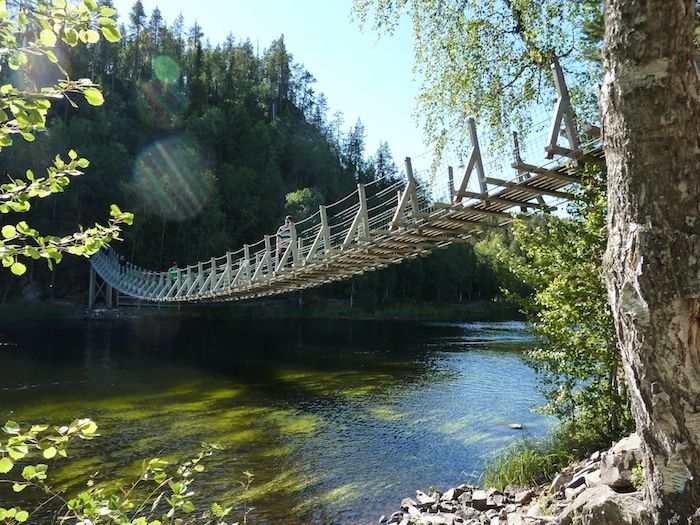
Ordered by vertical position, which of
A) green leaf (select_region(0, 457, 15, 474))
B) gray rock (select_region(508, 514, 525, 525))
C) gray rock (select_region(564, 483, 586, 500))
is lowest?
gray rock (select_region(508, 514, 525, 525))

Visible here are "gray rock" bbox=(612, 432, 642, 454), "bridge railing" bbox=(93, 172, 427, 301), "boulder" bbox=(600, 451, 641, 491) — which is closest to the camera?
"boulder" bbox=(600, 451, 641, 491)

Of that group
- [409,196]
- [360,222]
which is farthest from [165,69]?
[409,196]

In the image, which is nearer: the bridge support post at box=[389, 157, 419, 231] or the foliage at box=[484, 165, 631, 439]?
the foliage at box=[484, 165, 631, 439]

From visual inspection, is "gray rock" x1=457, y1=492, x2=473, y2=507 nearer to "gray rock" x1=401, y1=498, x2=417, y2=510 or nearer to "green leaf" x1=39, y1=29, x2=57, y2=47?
"gray rock" x1=401, y1=498, x2=417, y2=510

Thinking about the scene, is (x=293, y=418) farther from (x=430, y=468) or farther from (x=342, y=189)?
(x=342, y=189)

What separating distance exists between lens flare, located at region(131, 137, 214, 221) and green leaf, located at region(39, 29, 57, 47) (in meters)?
26.4

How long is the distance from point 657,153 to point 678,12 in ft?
1.29

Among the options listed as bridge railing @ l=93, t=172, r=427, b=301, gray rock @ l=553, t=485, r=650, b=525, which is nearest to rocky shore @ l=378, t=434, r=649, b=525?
gray rock @ l=553, t=485, r=650, b=525

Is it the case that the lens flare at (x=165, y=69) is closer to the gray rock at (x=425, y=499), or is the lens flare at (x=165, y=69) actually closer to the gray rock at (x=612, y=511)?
the gray rock at (x=425, y=499)

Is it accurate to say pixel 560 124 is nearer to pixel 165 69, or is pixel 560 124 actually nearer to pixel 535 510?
pixel 535 510

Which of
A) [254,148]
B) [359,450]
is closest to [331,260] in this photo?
[359,450]

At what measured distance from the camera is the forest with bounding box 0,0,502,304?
2489 centimetres

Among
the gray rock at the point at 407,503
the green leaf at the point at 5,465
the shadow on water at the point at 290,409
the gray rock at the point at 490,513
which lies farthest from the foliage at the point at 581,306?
the green leaf at the point at 5,465

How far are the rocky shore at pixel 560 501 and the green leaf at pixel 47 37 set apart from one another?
2619mm
